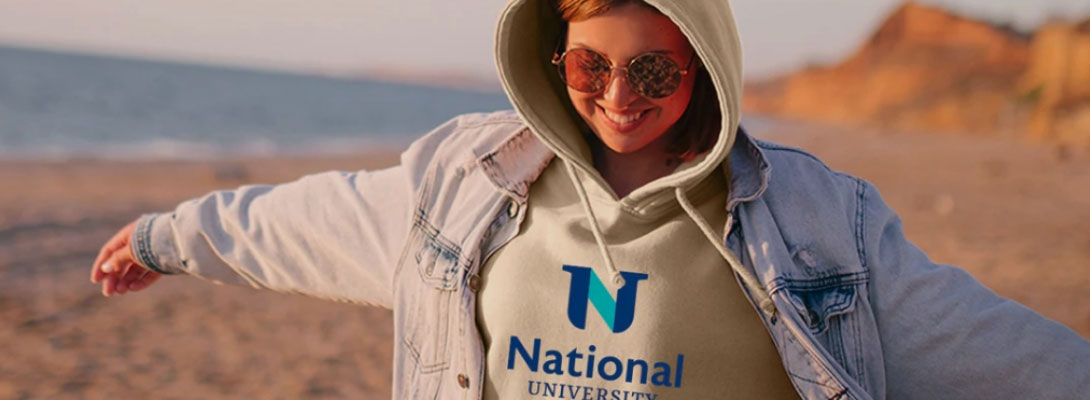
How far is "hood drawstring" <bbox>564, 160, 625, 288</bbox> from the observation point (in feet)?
6.27

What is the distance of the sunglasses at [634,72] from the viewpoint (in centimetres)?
192

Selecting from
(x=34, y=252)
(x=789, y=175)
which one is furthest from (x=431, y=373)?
(x=34, y=252)

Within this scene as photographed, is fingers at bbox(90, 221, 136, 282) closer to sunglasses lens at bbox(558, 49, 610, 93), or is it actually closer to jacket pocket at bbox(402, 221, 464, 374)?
jacket pocket at bbox(402, 221, 464, 374)

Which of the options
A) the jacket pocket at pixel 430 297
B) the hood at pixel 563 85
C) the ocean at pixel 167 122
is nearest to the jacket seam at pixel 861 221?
the hood at pixel 563 85

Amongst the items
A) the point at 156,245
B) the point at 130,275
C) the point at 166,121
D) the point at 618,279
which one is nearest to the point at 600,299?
the point at 618,279

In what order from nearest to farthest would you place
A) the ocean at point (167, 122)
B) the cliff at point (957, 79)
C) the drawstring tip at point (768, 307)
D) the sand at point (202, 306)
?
the drawstring tip at point (768, 307)
the sand at point (202, 306)
the ocean at point (167, 122)
the cliff at point (957, 79)

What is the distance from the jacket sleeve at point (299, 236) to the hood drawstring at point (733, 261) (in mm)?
613

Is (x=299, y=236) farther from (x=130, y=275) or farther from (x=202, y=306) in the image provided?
(x=202, y=306)

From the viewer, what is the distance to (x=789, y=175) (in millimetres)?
2047

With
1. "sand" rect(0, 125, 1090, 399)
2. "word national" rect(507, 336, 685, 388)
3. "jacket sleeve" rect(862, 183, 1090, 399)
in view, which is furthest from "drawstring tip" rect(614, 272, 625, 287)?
"sand" rect(0, 125, 1090, 399)

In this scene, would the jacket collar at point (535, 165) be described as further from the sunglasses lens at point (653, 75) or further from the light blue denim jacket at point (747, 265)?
the sunglasses lens at point (653, 75)

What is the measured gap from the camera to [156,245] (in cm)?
247

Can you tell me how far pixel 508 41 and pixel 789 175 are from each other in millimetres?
673

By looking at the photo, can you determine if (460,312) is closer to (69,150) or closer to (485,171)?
(485,171)
